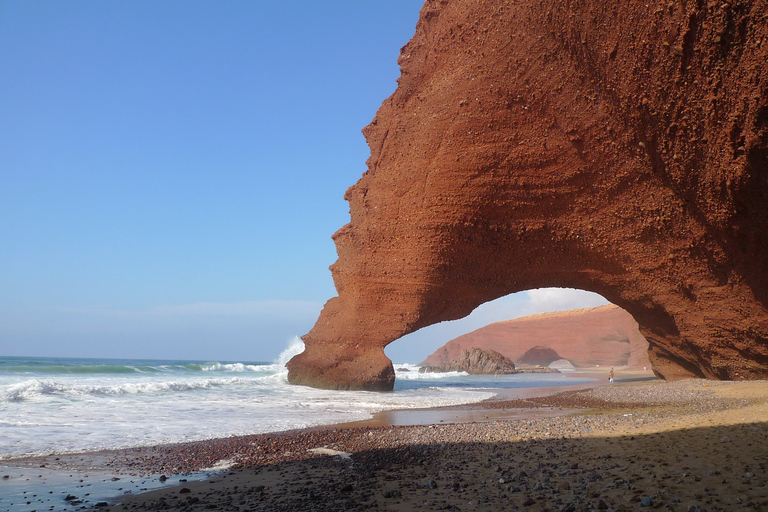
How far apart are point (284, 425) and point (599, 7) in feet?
32.0

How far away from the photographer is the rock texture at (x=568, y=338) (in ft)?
182

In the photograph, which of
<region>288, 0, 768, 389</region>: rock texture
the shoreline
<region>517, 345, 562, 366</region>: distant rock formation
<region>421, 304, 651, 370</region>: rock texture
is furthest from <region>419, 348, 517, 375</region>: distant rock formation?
the shoreline

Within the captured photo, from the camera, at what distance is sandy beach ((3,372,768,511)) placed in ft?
11.4

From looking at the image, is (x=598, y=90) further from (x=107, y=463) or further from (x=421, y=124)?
(x=107, y=463)

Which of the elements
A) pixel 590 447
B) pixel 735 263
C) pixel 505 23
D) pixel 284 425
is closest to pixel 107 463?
pixel 284 425

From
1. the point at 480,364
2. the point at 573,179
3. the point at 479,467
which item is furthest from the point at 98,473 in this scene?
the point at 480,364

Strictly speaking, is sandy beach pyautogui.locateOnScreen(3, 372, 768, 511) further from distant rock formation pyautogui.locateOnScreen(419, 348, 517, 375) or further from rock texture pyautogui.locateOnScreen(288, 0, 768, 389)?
distant rock formation pyautogui.locateOnScreen(419, 348, 517, 375)

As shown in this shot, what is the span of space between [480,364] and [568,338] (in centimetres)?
2429

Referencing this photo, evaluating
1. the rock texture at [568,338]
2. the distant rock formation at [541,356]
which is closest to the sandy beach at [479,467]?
the rock texture at [568,338]

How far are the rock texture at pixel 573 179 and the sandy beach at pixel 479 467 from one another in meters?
5.32

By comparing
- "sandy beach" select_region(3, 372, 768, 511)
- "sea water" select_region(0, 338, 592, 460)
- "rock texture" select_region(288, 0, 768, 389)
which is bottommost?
"sea water" select_region(0, 338, 592, 460)

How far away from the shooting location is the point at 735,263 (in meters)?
11.1

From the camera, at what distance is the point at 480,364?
137 feet

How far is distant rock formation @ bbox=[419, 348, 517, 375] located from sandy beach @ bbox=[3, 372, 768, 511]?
34.8 meters
